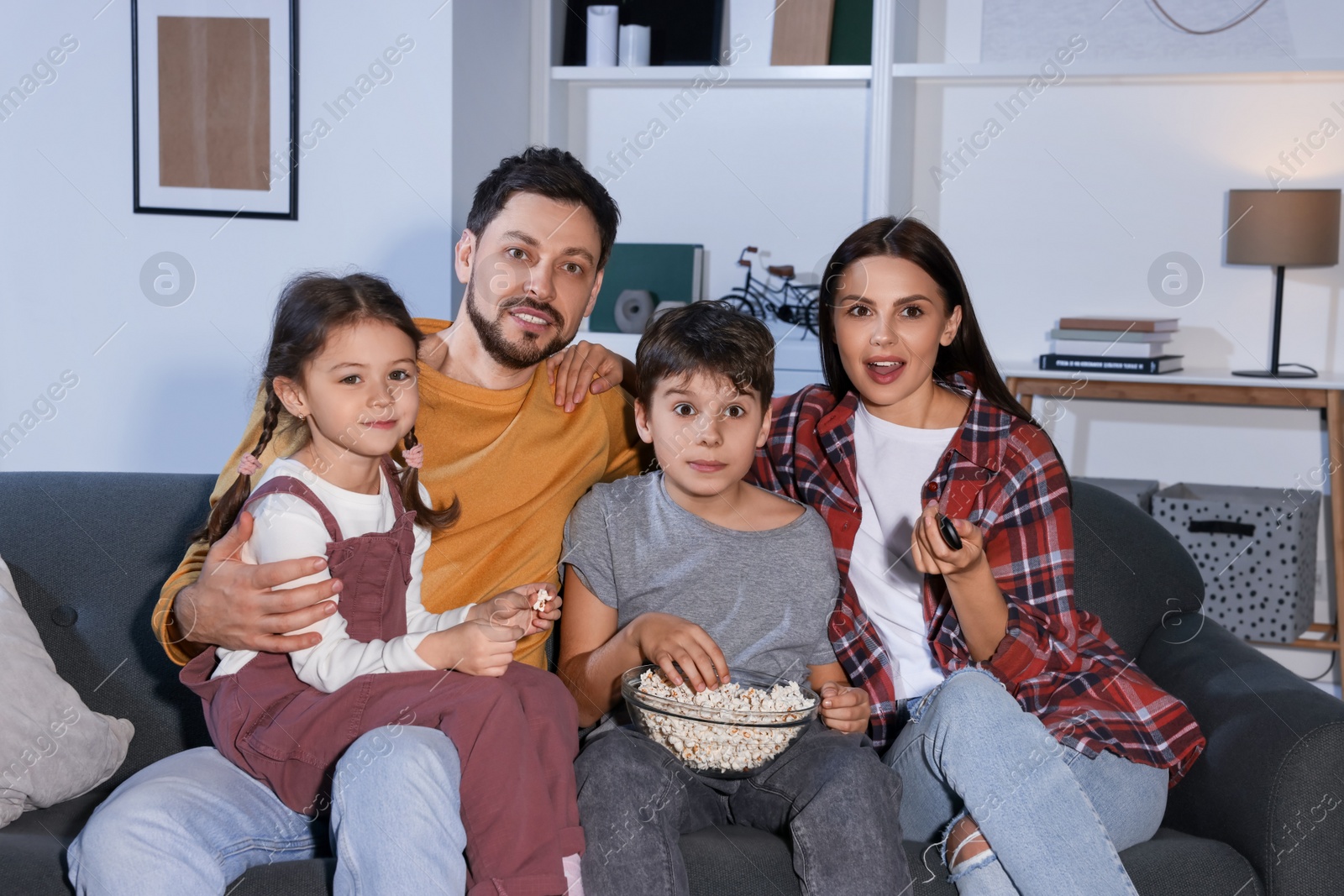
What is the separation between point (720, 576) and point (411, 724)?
467mm

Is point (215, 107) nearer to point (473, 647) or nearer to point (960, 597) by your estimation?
point (473, 647)

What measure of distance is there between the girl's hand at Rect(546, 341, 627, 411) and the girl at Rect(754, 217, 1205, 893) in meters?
0.27

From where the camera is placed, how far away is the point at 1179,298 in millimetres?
3211

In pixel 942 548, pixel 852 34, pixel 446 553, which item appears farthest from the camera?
pixel 852 34

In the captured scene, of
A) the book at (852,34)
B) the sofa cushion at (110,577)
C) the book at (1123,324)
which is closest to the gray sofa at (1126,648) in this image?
the sofa cushion at (110,577)

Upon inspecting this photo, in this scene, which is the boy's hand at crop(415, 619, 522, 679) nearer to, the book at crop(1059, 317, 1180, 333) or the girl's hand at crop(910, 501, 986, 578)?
the girl's hand at crop(910, 501, 986, 578)

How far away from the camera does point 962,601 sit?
148 centimetres

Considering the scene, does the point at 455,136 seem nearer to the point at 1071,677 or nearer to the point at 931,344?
the point at 931,344

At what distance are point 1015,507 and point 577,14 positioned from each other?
2.22 metres

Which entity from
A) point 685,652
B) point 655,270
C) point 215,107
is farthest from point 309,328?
point 655,270

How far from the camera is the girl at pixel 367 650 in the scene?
1285 millimetres

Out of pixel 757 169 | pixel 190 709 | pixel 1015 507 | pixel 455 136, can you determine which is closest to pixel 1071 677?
pixel 1015 507

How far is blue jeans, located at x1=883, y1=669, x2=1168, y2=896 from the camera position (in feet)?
4.33

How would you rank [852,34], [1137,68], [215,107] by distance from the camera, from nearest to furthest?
[215,107], [1137,68], [852,34]
